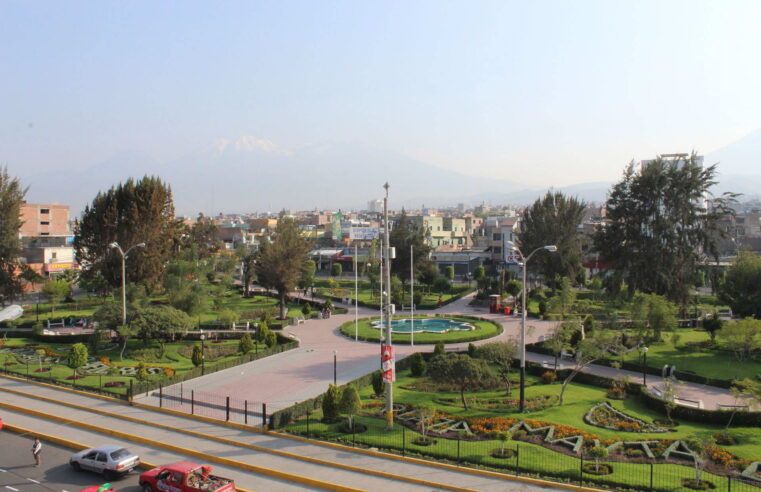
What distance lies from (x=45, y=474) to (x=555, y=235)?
5080 cm

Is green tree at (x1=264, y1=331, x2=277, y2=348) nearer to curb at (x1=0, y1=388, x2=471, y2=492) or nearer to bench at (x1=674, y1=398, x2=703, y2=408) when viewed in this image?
curb at (x1=0, y1=388, x2=471, y2=492)

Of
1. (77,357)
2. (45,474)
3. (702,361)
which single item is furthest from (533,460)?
(77,357)

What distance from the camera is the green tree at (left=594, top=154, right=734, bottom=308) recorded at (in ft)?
149

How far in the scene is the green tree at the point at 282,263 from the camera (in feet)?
153

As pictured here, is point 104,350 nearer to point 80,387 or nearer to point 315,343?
point 80,387

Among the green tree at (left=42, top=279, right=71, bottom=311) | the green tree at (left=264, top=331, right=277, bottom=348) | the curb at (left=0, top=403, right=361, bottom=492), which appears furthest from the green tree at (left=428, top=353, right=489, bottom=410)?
the green tree at (left=42, top=279, right=71, bottom=311)

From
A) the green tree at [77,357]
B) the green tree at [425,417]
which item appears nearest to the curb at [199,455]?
the green tree at [77,357]

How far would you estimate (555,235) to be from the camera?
5912 cm

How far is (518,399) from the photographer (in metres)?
24.3

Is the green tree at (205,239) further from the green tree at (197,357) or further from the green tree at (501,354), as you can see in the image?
the green tree at (501,354)

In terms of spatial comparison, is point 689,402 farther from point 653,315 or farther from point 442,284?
point 442,284

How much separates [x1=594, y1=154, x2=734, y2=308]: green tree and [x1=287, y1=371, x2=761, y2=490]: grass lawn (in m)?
22.7

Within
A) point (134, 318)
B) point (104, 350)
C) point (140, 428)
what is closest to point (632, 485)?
point (140, 428)

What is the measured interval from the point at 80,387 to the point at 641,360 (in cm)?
2830
